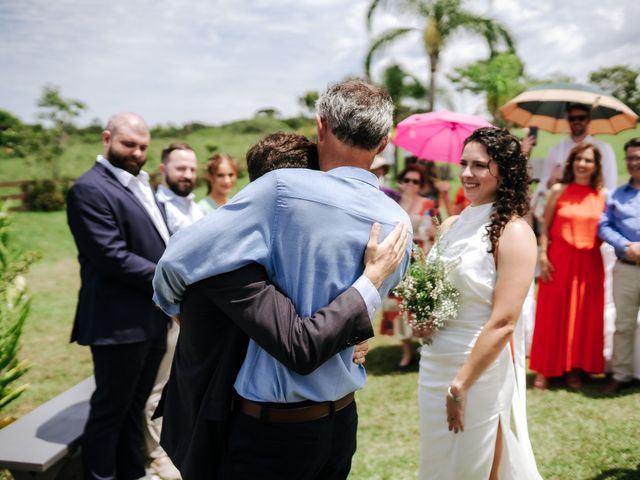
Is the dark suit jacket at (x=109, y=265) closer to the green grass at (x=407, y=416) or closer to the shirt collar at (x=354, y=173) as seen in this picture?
the green grass at (x=407, y=416)

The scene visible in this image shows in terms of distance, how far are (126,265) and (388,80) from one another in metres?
18.2

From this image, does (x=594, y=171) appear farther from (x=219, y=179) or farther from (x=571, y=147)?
(x=219, y=179)

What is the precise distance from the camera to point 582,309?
5.51 meters

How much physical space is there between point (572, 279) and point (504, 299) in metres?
3.36

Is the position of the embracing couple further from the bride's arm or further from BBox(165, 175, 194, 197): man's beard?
BBox(165, 175, 194, 197): man's beard

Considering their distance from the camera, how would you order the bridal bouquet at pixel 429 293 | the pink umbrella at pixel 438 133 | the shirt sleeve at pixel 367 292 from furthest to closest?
the pink umbrella at pixel 438 133 < the bridal bouquet at pixel 429 293 < the shirt sleeve at pixel 367 292

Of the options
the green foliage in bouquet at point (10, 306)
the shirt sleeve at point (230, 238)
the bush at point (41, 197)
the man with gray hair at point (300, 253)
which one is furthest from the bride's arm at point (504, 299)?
the bush at point (41, 197)

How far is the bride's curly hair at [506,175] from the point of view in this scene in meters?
2.78

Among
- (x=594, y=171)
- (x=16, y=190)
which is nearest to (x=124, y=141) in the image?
(x=594, y=171)

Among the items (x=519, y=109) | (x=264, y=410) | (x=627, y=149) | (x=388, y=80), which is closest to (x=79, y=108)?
(x=388, y=80)

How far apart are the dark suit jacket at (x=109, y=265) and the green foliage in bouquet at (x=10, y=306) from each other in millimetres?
385

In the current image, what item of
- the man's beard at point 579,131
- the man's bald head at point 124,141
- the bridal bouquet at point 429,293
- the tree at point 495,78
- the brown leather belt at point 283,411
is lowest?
the brown leather belt at point 283,411

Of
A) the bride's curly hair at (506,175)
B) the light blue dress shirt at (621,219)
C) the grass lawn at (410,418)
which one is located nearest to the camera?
the bride's curly hair at (506,175)

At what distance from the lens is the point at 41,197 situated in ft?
69.2
